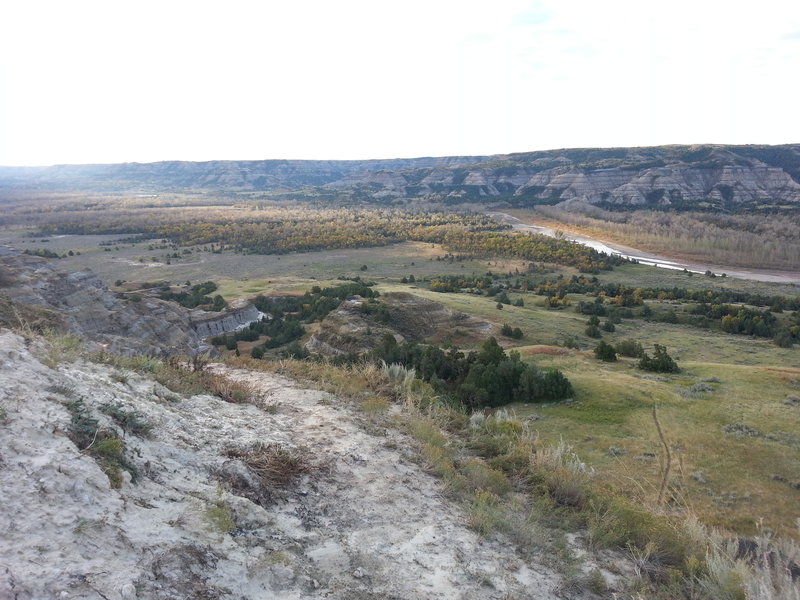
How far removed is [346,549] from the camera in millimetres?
4719

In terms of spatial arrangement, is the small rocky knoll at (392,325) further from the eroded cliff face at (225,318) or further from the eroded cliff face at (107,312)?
the eroded cliff face at (225,318)

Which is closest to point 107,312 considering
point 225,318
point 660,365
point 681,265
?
point 225,318

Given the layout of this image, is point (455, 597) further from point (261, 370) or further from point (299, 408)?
point (261, 370)

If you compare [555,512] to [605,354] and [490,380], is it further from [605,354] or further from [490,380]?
[605,354]

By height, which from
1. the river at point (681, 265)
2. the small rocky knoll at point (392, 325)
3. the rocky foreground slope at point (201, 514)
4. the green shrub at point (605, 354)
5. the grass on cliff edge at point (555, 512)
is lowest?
the river at point (681, 265)

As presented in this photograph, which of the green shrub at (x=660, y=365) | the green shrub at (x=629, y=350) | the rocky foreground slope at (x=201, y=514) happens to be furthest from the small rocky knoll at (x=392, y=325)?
the rocky foreground slope at (x=201, y=514)

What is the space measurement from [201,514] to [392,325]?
26594mm

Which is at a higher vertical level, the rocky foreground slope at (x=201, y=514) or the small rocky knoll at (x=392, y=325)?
the rocky foreground slope at (x=201, y=514)

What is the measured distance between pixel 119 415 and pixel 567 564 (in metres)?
5.36

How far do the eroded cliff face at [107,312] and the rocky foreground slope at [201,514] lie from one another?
63.9 ft

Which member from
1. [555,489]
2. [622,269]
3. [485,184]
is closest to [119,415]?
[555,489]

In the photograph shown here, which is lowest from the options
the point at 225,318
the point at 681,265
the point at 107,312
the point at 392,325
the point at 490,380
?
the point at 681,265

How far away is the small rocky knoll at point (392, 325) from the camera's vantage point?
89.6ft

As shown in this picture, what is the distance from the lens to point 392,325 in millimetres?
31047
